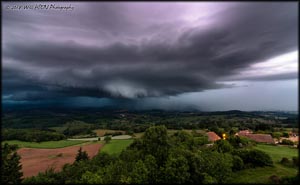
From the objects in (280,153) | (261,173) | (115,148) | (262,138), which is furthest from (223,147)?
(115,148)

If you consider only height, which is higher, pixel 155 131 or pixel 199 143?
pixel 155 131

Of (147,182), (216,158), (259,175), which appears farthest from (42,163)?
(259,175)

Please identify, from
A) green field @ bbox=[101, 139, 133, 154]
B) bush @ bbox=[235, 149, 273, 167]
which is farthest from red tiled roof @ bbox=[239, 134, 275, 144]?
green field @ bbox=[101, 139, 133, 154]

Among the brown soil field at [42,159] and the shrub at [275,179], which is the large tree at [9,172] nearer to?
the brown soil field at [42,159]

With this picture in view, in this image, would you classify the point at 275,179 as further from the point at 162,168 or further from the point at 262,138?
the point at 262,138

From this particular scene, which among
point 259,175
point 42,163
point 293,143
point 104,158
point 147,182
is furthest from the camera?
point 42,163

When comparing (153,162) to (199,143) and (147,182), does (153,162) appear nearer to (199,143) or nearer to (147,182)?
(147,182)

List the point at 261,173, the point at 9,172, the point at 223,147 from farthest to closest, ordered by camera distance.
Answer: the point at 223,147 → the point at 9,172 → the point at 261,173

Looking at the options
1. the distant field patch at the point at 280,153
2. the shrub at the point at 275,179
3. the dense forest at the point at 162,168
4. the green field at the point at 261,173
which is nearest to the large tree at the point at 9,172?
the dense forest at the point at 162,168

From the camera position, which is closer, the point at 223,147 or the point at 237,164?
the point at 237,164
